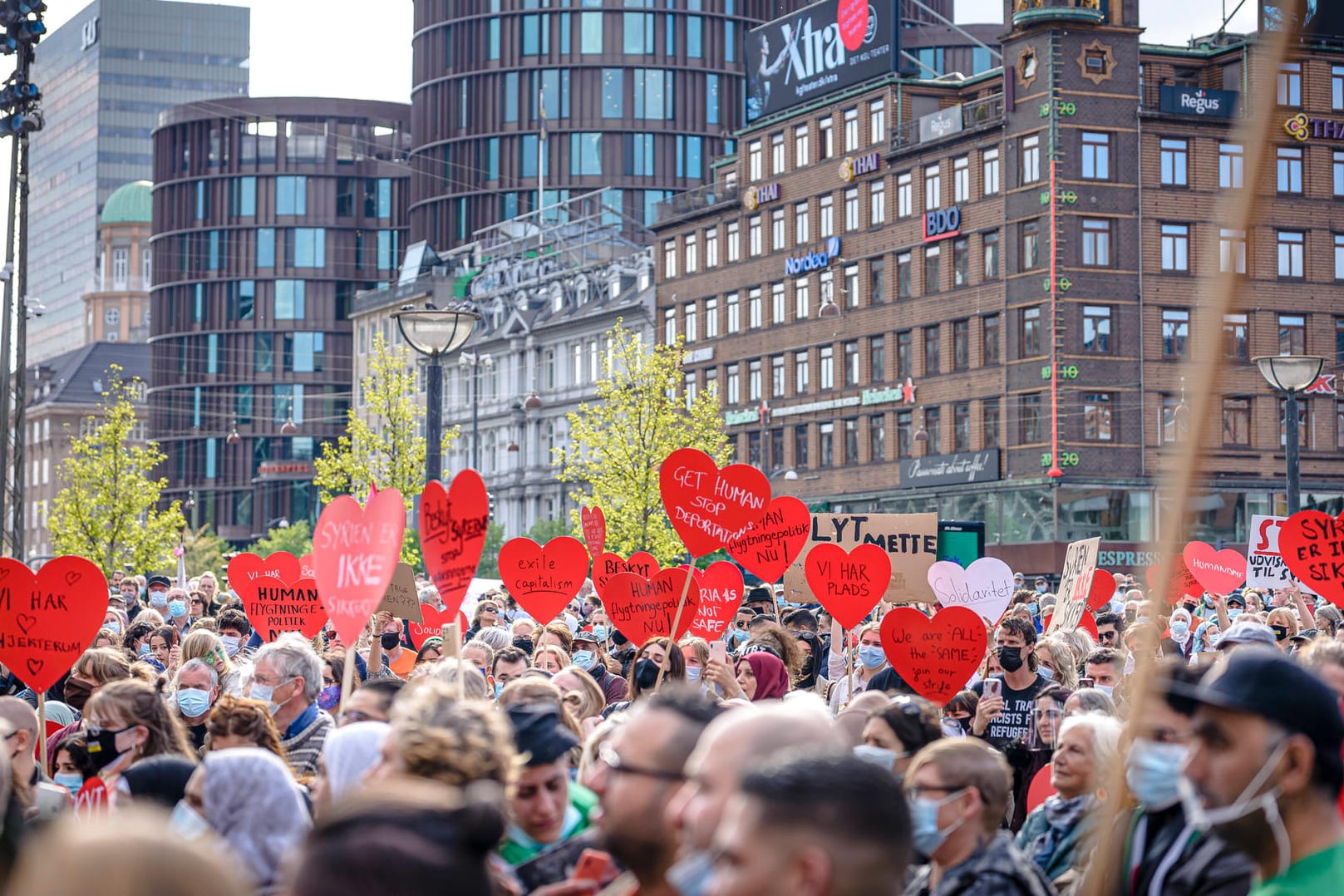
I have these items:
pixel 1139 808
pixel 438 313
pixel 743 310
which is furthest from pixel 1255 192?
pixel 743 310

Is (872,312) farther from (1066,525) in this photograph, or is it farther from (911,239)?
(1066,525)

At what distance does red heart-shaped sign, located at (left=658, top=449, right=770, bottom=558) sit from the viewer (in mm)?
12539

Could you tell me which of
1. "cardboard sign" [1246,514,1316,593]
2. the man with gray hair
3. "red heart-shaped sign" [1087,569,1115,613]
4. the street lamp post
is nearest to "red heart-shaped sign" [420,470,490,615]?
the man with gray hair

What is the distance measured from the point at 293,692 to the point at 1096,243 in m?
53.5

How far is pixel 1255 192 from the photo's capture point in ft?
13.7

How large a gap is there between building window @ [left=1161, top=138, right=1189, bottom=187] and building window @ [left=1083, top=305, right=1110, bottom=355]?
4.32m

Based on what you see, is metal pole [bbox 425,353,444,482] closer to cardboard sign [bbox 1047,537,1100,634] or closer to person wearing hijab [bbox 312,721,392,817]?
cardboard sign [bbox 1047,537,1100,634]

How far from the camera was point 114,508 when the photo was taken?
47656mm

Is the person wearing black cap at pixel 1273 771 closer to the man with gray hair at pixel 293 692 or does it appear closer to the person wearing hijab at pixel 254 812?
the person wearing hijab at pixel 254 812

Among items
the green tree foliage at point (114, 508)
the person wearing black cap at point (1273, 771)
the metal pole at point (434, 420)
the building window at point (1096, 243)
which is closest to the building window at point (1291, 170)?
the building window at point (1096, 243)

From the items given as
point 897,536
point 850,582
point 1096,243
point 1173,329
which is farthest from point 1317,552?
point 1173,329

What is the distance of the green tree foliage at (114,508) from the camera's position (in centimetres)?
4669

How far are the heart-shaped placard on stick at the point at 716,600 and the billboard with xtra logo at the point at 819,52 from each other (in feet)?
172

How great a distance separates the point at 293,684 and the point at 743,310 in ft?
212
